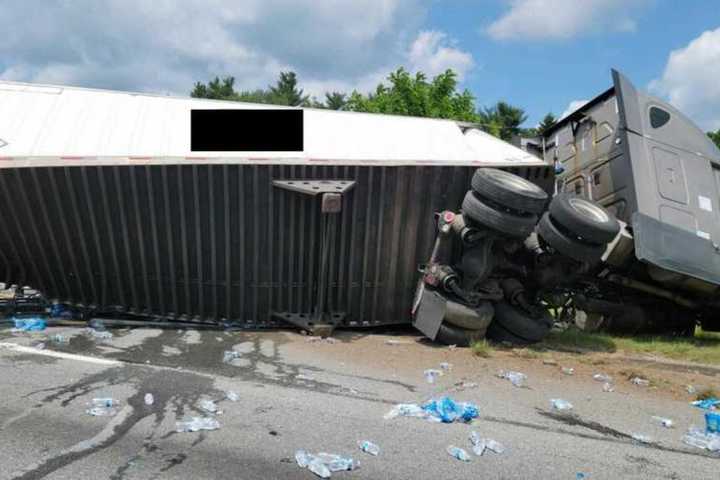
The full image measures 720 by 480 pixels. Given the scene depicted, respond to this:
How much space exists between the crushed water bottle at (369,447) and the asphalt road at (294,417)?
4 centimetres

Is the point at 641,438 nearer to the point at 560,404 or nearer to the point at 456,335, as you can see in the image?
the point at 560,404

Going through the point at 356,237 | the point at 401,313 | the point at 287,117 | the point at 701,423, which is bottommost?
the point at 401,313

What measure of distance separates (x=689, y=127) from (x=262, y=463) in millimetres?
7357

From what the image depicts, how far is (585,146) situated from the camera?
8016mm

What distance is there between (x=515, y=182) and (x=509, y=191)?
0.22 meters

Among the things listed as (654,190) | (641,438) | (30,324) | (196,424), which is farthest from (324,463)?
(654,190)

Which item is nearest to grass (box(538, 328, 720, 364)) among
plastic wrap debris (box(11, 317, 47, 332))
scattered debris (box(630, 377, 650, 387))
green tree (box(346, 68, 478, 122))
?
scattered debris (box(630, 377, 650, 387))

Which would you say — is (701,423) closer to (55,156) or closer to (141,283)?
(141,283)

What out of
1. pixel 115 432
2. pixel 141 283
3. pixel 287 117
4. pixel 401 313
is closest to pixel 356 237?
pixel 401 313

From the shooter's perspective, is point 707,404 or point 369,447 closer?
point 369,447

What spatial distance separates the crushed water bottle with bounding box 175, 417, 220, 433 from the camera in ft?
11.7

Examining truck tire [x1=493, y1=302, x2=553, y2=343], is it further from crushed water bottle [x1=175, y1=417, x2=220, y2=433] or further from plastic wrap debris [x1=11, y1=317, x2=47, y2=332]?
plastic wrap debris [x1=11, y1=317, x2=47, y2=332]

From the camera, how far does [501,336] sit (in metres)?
6.74

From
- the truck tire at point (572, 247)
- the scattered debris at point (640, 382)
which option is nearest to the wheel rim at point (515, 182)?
the truck tire at point (572, 247)
